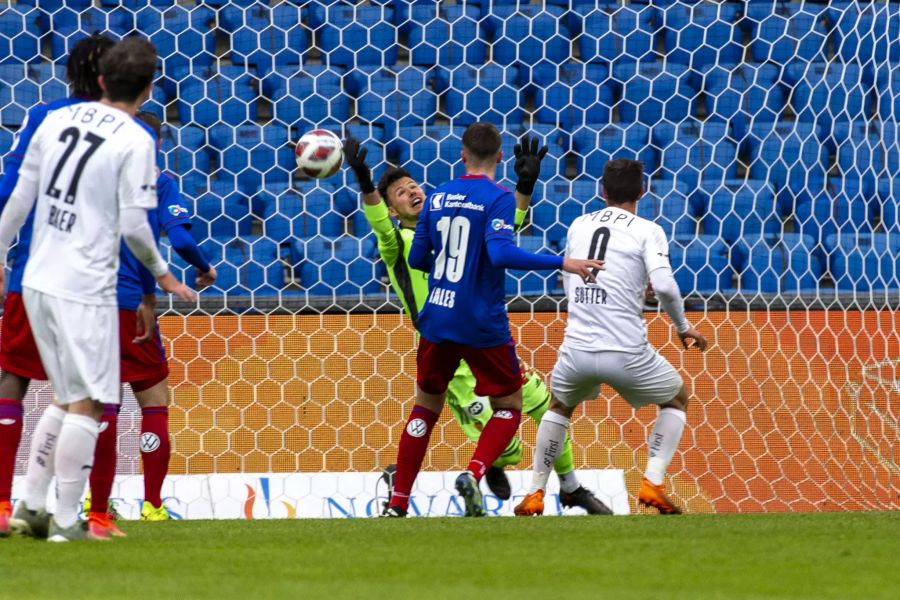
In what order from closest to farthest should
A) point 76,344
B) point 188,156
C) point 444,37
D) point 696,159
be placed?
point 76,344
point 188,156
point 696,159
point 444,37

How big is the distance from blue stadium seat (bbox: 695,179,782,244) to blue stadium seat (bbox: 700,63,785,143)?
1.37ft

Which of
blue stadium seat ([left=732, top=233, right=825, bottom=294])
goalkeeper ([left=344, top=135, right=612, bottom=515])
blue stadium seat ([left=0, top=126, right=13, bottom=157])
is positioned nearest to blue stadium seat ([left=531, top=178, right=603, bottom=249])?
blue stadium seat ([left=732, top=233, right=825, bottom=294])

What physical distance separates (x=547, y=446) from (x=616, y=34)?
4.08m

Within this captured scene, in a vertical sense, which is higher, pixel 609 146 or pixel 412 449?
pixel 609 146

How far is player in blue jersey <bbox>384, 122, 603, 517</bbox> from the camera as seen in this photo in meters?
5.57

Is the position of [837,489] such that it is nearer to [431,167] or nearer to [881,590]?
[431,167]

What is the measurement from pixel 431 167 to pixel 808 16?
8.57ft

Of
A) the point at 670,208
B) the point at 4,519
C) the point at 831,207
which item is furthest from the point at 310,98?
the point at 4,519

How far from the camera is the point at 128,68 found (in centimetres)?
393

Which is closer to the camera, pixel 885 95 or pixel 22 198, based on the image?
pixel 22 198

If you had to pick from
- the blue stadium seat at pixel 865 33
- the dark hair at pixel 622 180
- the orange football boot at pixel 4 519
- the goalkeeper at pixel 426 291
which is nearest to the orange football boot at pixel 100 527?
the orange football boot at pixel 4 519

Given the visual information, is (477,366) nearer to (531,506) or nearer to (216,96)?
(531,506)

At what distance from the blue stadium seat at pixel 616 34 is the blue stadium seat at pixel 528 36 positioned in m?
0.14

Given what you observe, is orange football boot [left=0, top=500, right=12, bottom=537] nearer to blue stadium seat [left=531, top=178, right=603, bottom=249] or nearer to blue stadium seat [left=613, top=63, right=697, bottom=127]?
blue stadium seat [left=531, top=178, right=603, bottom=249]
